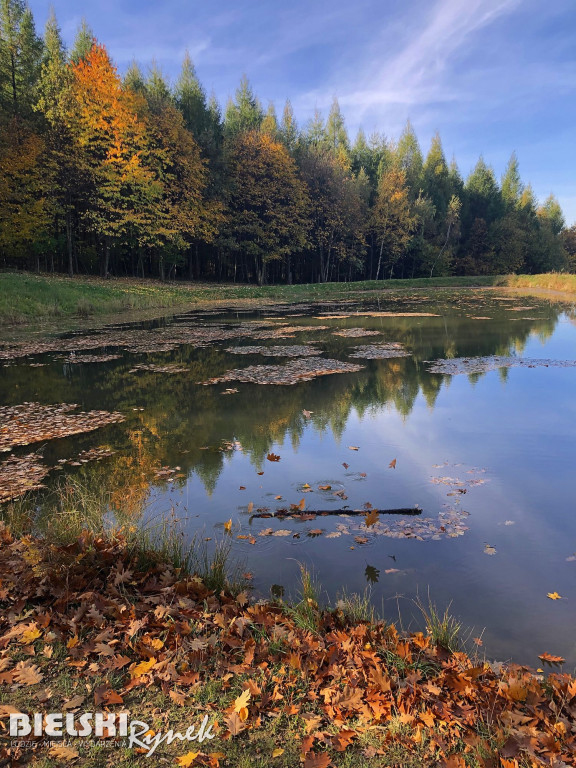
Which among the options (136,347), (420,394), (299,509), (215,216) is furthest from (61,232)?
(299,509)

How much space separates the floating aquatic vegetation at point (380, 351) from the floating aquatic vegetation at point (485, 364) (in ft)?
5.15

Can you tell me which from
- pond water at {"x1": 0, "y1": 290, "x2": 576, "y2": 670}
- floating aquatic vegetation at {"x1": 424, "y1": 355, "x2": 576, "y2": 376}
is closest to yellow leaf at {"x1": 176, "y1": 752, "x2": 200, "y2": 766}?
pond water at {"x1": 0, "y1": 290, "x2": 576, "y2": 670}

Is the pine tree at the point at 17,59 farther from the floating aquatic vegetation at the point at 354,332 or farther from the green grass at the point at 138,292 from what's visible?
the floating aquatic vegetation at the point at 354,332

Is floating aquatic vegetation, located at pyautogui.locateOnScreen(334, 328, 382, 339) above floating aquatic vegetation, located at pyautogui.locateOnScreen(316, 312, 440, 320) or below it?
below

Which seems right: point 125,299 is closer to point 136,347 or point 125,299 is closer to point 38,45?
point 136,347

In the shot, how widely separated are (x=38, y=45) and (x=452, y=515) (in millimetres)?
51736

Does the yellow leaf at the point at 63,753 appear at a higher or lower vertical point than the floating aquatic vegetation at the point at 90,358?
lower

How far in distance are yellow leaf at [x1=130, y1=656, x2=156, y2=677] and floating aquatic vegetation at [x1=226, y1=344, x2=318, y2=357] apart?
1404cm

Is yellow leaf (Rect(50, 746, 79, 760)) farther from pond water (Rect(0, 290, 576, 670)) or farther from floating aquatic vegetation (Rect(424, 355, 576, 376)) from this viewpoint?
floating aquatic vegetation (Rect(424, 355, 576, 376))

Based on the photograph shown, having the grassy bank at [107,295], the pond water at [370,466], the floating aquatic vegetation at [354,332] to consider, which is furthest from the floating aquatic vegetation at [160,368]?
the grassy bank at [107,295]

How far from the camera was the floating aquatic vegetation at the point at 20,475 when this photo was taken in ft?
22.6

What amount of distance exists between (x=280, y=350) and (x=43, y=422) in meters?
9.74

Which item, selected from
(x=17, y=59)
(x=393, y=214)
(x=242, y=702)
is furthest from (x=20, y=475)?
(x=393, y=214)

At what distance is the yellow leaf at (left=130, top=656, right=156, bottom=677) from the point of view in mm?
3355
